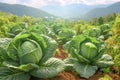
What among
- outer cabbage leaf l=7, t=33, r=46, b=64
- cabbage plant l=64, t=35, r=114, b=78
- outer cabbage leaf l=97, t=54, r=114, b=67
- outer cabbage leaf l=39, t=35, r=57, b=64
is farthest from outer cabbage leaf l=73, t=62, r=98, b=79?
outer cabbage leaf l=7, t=33, r=46, b=64

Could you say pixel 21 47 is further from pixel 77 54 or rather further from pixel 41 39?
pixel 77 54

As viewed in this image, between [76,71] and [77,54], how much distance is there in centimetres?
39

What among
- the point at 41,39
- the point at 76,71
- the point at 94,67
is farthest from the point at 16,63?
the point at 94,67

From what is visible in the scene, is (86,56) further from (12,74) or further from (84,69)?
(12,74)

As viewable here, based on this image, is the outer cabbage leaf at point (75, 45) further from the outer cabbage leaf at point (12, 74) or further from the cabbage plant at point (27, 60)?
the outer cabbage leaf at point (12, 74)

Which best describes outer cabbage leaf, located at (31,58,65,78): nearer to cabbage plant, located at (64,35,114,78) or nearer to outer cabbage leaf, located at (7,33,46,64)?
outer cabbage leaf, located at (7,33,46,64)

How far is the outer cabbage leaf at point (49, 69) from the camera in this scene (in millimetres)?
5000

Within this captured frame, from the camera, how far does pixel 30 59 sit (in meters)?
5.07

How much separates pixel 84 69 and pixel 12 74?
176 cm

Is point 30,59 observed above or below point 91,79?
above

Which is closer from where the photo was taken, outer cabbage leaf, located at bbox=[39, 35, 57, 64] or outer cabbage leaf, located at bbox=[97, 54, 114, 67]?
outer cabbage leaf, located at bbox=[39, 35, 57, 64]

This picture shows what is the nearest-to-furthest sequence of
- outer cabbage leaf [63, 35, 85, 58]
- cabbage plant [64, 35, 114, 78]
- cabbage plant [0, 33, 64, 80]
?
cabbage plant [0, 33, 64, 80] → cabbage plant [64, 35, 114, 78] → outer cabbage leaf [63, 35, 85, 58]

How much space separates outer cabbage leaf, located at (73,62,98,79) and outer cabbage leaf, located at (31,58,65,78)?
849 millimetres

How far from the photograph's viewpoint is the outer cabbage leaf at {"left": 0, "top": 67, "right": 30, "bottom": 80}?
5016 mm
